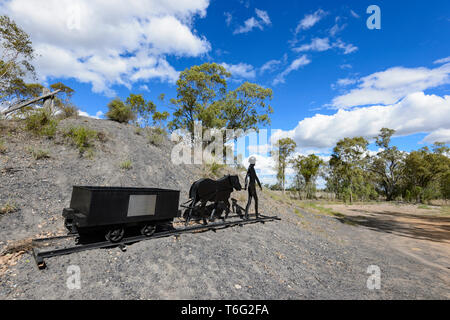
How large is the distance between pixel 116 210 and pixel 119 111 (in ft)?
58.2

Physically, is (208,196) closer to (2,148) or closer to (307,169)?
(2,148)

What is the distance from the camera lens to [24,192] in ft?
22.8

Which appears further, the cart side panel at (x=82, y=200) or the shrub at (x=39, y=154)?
the shrub at (x=39, y=154)

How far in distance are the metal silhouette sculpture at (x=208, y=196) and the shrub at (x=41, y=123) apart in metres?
8.63

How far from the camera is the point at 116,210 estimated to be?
502cm

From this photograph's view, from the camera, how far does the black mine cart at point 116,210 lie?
4.68 meters

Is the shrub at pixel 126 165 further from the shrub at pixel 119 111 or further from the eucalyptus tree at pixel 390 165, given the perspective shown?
the eucalyptus tree at pixel 390 165

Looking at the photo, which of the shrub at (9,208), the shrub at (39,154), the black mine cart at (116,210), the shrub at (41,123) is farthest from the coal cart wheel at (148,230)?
the shrub at (41,123)

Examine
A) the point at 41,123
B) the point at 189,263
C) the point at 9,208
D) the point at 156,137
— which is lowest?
the point at 189,263

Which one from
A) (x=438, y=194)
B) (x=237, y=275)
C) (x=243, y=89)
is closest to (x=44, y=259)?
(x=237, y=275)

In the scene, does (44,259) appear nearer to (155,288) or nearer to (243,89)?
(155,288)

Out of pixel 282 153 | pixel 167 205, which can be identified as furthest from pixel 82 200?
pixel 282 153

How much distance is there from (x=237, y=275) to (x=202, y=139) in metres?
17.7

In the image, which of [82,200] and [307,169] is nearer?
[82,200]
